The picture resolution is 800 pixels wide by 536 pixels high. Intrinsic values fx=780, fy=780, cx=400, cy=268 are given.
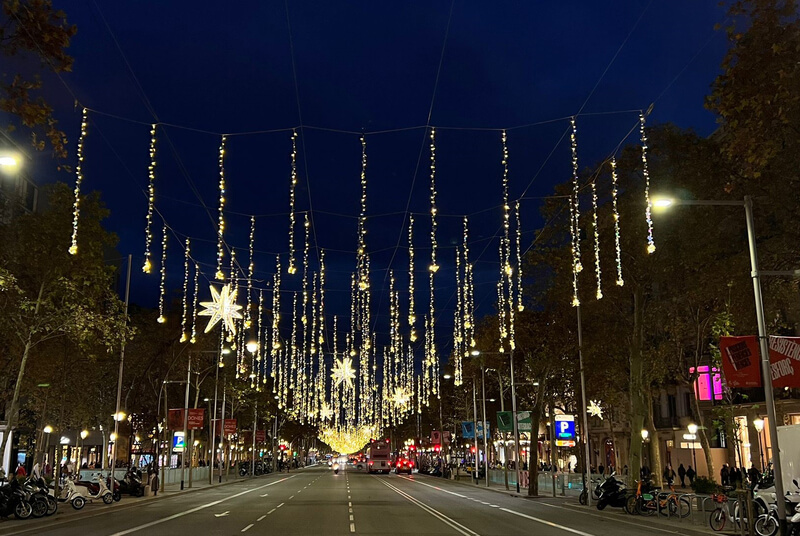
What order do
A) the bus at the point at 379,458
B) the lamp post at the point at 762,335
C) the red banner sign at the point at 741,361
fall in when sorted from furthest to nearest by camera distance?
the bus at the point at 379,458 → the red banner sign at the point at 741,361 → the lamp post at the point at 762,335

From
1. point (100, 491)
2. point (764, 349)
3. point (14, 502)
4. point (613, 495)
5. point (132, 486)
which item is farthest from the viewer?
point (132, 486)

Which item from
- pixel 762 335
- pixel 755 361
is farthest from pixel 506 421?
pixel 762 335

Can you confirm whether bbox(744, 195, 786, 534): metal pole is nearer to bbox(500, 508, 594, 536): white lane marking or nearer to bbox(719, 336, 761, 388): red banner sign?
bbox(719, 336, 761, 388): red banner sign

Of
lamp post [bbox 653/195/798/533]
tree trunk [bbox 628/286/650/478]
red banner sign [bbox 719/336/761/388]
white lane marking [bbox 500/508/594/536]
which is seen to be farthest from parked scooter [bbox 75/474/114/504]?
lamp post [bbox 653/195/798/533]

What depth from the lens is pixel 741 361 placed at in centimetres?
2102

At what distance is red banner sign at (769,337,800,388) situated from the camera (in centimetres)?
1998

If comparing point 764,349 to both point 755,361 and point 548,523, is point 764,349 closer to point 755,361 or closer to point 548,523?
point 755,361

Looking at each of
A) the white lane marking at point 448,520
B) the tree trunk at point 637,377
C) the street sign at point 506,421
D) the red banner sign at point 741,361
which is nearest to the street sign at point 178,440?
the street sign at point 506,421

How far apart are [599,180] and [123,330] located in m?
19.3

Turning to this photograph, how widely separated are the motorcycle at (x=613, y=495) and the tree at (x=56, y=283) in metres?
20.5

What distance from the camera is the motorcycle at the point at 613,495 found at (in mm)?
32562

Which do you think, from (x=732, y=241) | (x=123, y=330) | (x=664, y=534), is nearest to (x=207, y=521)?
(x=123, y=330)

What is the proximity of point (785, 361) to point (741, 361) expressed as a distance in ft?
3.58

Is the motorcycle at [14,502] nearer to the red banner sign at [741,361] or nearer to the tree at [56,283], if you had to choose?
the tree at [56,283]
